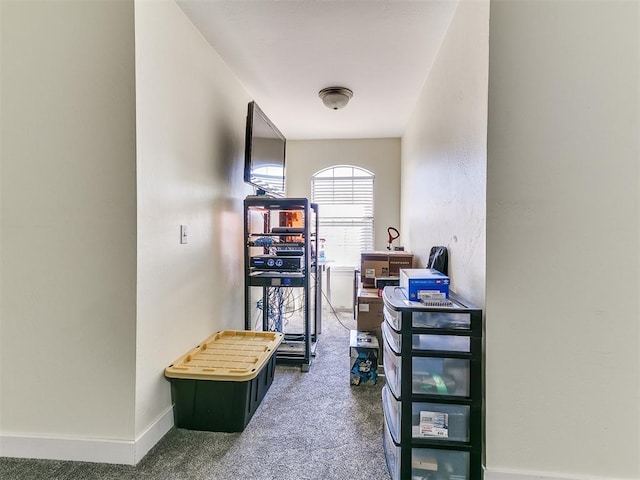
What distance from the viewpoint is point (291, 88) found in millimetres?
2770

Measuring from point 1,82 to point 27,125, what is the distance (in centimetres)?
25

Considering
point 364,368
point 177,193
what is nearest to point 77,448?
point 177,193

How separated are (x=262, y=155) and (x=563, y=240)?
2.23 m

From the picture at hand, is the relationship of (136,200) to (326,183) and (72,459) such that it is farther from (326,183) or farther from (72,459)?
(326,183)

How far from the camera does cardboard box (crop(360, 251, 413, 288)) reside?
2.92 metres

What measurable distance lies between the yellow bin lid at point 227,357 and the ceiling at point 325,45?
2058 millimetres

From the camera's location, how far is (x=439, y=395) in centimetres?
132

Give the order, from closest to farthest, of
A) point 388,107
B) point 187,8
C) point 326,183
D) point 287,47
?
point 187,8
point 287,47
point 388,107
point 326,183

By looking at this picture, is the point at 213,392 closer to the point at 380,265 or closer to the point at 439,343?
the point at 439,343

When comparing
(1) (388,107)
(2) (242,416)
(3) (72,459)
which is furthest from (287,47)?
(3) (72,459)

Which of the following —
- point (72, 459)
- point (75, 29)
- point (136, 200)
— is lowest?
point (72, 459)

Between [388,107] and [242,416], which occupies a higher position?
[388,107]

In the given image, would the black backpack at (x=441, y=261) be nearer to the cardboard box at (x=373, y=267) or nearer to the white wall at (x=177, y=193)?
the cardboard box at (x=373, y=267)

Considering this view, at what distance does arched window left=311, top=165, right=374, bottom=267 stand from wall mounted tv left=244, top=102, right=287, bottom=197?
1336mm
